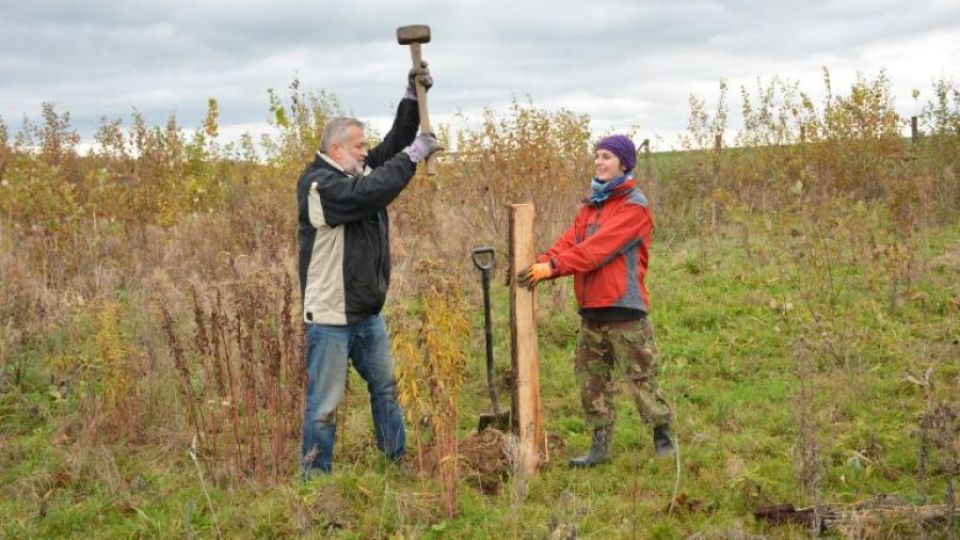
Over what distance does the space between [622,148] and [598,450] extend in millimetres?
1838

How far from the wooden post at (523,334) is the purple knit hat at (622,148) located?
1.86 ft

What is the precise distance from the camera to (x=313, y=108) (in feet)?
40.7

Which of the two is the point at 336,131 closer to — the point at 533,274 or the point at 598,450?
the point at 533,274

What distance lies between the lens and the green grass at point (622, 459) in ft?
14.3

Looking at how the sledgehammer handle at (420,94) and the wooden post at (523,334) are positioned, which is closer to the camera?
the sledgehammer handle at (420,94)

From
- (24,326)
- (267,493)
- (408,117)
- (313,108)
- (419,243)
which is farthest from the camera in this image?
(313,108)

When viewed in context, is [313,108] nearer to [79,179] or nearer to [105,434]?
[79,179]

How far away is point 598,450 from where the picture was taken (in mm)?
5285

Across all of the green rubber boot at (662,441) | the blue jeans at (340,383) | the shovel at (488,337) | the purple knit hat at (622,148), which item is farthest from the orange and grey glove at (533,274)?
the green rubber boot at (662,441)

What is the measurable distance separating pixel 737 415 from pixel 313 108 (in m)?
8.29

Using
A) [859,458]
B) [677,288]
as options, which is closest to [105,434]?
[859,458]

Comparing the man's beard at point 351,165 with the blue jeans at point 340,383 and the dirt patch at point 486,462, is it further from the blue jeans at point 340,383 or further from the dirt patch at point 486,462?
the dirt patch at point 486,462

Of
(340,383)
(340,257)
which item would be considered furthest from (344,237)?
(340,383)

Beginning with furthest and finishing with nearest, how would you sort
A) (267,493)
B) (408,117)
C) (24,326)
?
(24,326) → (408,117) → (267,493)
